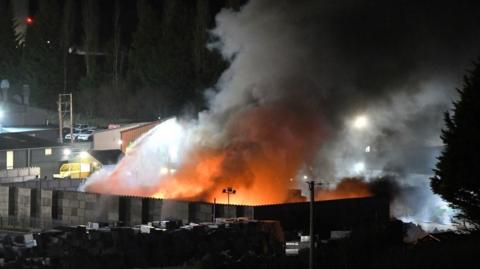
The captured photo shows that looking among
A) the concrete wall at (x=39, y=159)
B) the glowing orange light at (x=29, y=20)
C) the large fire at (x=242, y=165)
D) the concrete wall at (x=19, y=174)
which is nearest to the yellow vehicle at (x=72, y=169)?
the concrete wall at (x=39, y=159)

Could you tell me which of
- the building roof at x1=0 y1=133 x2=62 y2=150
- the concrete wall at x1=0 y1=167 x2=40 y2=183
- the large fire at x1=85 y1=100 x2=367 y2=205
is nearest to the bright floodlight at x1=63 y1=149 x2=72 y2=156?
the building roof at x1=0 y1=133 x2=62 y2=150

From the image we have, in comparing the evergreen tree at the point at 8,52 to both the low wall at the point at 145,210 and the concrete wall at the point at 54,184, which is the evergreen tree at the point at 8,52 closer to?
the concrete wall at the point at 54,184

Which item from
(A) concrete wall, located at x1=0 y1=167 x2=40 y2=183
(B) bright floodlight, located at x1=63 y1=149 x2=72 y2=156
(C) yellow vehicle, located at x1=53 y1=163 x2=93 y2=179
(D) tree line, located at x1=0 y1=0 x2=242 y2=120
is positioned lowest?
(A) concrete wall, located at x1=0 y1=167 x2=40 y2=183

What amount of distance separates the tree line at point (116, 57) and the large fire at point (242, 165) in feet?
57.7

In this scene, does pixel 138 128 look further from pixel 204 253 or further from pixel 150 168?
pixel 204 253

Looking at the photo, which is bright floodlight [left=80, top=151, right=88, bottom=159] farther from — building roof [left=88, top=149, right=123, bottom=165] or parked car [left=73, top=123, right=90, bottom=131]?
parked car [left=73, top=123, right=90, bottom=131]

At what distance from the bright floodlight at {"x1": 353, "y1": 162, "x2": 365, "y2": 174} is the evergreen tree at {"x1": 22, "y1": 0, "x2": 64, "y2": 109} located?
28.7 m

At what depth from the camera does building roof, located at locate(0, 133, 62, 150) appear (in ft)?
131

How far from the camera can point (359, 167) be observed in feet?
125

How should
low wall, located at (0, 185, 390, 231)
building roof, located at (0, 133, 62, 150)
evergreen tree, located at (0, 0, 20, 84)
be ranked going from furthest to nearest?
evergreen tree, located at (0, 0, 20, 84) < building roof, located at (0, 133, 62, 150) < low wall, located at (0, 185, 390, 231)

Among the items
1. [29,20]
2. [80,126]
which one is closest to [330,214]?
[80,126]

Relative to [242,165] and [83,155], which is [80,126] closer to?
[83,155]

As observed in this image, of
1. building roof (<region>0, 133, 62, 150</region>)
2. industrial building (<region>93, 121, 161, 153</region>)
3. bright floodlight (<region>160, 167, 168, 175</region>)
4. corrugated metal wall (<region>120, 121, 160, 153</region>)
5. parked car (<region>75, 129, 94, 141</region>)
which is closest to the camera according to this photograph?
bright floodlight (<region>160, 167, 168, 175</region>)

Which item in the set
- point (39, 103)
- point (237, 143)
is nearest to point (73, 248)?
point (237, 143)
